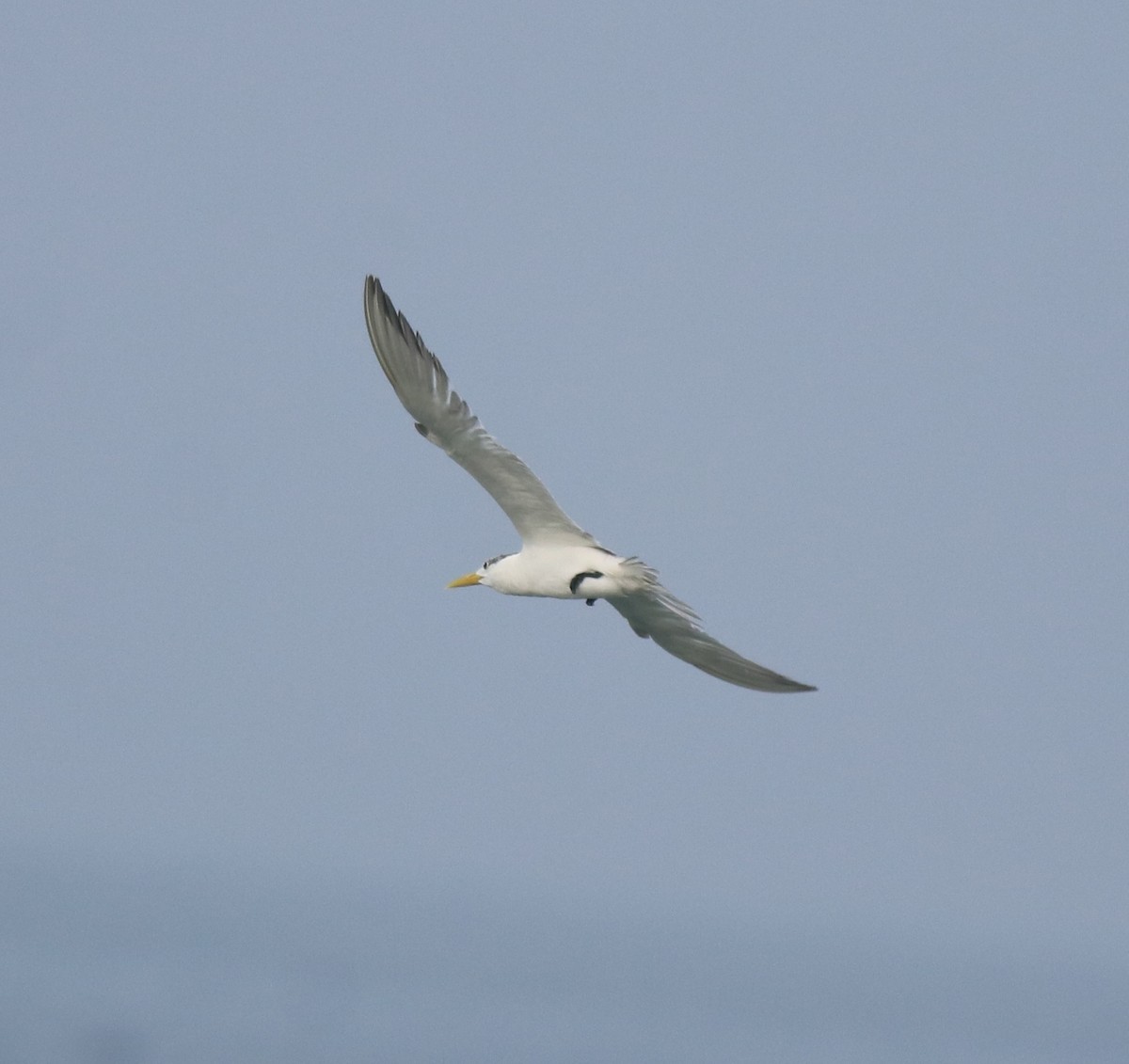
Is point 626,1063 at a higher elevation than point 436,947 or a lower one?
lower

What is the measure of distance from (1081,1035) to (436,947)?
14132 mm

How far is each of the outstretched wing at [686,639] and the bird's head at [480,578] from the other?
1184 millimetres

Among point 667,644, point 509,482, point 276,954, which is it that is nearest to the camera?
point 509,482

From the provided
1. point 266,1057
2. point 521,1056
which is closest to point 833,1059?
point 521,1056

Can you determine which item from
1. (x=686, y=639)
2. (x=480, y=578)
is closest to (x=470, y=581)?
(x=480, y=578)

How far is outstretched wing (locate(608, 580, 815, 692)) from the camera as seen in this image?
14.1 metres

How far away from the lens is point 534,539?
14820 millimetres

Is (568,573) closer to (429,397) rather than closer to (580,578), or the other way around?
(580,578)

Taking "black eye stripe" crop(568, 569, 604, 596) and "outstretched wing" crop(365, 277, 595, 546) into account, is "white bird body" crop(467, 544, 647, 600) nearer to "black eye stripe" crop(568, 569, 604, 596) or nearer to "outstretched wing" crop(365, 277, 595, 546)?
"black eye stripe" crop(568, 569, 604, 596)

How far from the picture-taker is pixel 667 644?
50.0ft

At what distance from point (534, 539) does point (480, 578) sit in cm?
113

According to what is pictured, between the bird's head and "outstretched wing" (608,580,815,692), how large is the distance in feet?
3.88

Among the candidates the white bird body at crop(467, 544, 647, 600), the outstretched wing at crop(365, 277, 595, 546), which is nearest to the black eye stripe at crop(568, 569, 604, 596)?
the white bird body at crop(467, 544, 647, 600)

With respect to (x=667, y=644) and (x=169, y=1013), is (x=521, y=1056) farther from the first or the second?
(x=667, y=644)
